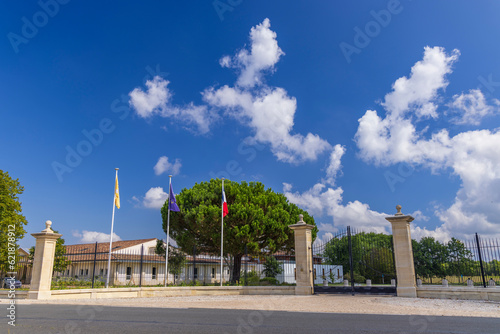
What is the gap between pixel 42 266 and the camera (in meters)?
15.5

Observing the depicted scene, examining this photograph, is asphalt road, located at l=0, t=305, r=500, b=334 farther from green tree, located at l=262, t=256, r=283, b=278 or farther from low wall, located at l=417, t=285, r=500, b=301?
green tree, located at l=262, t=256, r=283, b=278

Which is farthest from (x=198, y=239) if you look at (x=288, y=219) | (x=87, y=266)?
(x=87, y=266)

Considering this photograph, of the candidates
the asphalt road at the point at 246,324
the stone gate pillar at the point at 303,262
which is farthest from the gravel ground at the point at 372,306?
the stone gate pillar at the point at 303,262

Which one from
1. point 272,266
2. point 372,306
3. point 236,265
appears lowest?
point 372,306

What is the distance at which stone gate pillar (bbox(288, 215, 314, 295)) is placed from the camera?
17.7 meters

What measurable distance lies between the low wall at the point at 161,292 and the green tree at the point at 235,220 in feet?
22.7

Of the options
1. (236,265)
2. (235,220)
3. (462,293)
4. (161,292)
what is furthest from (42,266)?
(462,293)

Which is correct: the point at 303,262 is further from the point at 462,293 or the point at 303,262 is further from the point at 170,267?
the point at 170,267

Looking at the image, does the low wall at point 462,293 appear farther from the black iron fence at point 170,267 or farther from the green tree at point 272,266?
the green tree at point 272,266

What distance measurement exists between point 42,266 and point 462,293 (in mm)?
17662

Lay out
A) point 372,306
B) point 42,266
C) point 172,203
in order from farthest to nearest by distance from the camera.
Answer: point 172,203 → point 42,266 → point 372,306

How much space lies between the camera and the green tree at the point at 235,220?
88.6 ft

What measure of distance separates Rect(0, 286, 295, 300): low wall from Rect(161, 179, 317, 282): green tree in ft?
22.7

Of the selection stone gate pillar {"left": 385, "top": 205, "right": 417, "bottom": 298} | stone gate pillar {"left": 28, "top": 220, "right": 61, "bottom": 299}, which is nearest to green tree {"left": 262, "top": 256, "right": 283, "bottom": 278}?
stone gate pillar {"left": 385, "top": 205, "right": 417, "bottom": 298}
